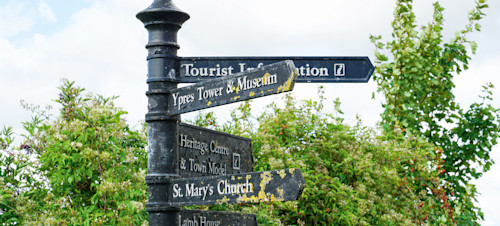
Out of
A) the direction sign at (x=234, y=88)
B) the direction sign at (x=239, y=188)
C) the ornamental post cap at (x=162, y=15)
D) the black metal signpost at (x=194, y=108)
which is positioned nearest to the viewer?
the direction sign at (x=239, y=188)

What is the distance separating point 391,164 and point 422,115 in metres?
2.61

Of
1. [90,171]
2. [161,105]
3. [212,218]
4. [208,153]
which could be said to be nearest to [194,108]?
[161,105]

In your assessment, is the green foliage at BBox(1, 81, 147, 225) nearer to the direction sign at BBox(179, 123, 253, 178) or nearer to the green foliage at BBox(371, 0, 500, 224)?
the direction sign at BBox(179, 123, 253, 178)

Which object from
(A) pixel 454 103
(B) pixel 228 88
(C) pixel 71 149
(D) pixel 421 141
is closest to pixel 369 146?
(D) pixel 421 141

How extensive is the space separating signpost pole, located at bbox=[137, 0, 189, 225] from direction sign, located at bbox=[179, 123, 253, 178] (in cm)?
9

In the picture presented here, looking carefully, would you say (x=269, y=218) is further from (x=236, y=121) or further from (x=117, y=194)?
(x=236, y=121)

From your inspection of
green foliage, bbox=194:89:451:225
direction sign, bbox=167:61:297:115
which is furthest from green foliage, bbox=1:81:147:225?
direction sign, bbox=167:61:297:115

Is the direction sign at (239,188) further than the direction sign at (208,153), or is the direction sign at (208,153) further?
the direction sign at (208,153)

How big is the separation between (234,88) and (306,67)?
648 millimetres

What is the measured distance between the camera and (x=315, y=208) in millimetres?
8242

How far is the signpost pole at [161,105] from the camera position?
4531 millimetres

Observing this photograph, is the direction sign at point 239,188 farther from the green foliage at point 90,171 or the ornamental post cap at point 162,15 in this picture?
the green foliage at point 90,171

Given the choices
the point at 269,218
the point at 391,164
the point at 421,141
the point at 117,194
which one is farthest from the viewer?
the point at 421,141

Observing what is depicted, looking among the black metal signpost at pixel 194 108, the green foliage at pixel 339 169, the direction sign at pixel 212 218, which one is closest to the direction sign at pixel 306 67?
the black metal signpost at pixel 194 108
